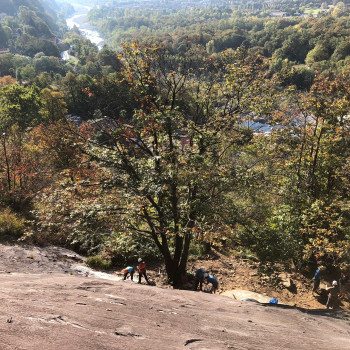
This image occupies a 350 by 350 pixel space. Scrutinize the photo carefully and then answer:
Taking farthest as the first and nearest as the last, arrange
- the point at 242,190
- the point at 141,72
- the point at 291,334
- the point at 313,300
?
the point at 313,300, the point at 141,72, the point at 242,190, the point at 291,334

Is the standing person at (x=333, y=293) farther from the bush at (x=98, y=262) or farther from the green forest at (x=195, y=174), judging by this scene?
the bush at (x=98, y=262)

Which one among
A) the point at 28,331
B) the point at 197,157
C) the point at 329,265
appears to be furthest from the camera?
the point at 329,265

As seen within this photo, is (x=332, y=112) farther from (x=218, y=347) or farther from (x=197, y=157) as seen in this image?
(x=218, y=347)

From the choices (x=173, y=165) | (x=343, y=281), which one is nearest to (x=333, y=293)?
(x=343, y=281)

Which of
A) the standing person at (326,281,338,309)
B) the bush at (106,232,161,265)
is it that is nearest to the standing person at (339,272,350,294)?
the standing person at (326,281,338,309)

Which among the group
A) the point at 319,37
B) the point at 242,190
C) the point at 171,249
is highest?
the point at 319,37

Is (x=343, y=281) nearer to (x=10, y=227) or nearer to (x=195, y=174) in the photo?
(x=195, y=174)

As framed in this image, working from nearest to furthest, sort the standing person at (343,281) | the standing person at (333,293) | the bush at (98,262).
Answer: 1. the standing person at (333,293)
2. the standing person at (343,281)
3. the bush at (98,262)

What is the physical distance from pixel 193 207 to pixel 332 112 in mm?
10664

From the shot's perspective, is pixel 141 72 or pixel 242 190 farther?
pixel 141 72

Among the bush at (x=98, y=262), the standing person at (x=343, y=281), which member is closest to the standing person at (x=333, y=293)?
the standing person at (x=343, y=281)

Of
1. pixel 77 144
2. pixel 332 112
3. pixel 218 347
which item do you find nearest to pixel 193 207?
pixel 77 144

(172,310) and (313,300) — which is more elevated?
(172,310)

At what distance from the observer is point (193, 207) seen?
32.6 ft
